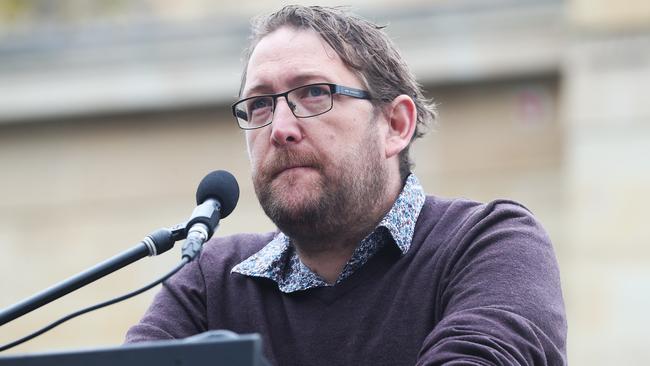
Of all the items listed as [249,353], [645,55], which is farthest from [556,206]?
[249,353]

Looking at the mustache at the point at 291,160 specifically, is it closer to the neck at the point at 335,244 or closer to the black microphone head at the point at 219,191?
the neck at the point at 335,244

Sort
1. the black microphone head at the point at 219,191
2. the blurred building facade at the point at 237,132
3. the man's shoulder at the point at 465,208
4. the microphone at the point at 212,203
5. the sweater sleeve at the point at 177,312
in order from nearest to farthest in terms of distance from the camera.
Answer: the microphone at the point at 212,203, the black microphone head at the point at 219,191, the man's shoulder at the point at 465,208, the sweater sleeve at the point at 177,312, the blurred building facade at the point at 237,132

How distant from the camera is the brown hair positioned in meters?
3.44

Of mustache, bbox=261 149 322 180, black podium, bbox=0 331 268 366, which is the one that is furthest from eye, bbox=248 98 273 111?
black podium, bbox=0 331 268 366

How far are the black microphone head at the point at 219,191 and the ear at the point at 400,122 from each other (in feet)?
2.35

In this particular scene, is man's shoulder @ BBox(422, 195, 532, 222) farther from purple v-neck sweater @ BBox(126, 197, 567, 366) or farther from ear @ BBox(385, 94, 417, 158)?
ear @ BBox(385, 94, 417, 158)

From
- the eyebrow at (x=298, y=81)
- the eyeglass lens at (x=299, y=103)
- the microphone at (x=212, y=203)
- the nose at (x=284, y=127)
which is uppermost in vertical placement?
the eyebrow at (x=298, y=81)

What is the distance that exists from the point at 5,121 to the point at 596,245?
432 centimetres

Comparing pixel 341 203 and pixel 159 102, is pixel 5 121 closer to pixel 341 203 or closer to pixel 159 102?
pixel 159 102

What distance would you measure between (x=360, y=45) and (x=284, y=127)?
42cm

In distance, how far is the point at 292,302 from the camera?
10.7 ft

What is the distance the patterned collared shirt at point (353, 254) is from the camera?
326cm

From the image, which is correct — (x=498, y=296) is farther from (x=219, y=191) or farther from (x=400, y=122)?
(x=400, y=122)

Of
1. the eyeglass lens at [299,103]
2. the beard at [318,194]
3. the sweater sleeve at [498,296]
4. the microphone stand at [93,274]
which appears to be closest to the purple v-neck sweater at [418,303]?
the sweater sleeve at [498,296]
